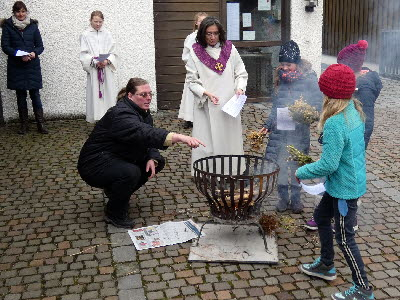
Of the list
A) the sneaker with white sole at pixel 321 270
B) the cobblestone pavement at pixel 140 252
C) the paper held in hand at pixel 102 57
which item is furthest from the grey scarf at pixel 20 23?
the sneaker with white sole at pixel 321 270

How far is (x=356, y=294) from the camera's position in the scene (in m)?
3.85

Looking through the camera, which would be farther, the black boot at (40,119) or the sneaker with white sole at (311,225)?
the black boot at (40,119)

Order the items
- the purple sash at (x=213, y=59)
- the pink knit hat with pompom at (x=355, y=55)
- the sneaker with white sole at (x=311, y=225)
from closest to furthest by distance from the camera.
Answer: the pink knit hat with pompom at (x=355, y=55), the sneaker with white sole at (x=311, y=225), the purple sash at (x=213, y=59)

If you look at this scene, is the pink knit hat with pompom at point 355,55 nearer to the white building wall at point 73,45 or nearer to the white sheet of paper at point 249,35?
the white building wall at point 73,45

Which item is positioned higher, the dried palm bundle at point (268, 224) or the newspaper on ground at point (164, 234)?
the dried palm bundle at point (268, 224)

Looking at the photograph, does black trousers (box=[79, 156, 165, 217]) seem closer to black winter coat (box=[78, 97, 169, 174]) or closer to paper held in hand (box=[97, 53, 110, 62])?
black winter coat (box=[78, 97, 169, 174])

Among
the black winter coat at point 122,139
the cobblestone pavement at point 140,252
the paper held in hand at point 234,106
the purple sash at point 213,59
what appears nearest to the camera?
the cobblestone pavement at point 140,252

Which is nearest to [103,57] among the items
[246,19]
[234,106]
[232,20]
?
[232,20]

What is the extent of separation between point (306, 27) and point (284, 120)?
5.96 m

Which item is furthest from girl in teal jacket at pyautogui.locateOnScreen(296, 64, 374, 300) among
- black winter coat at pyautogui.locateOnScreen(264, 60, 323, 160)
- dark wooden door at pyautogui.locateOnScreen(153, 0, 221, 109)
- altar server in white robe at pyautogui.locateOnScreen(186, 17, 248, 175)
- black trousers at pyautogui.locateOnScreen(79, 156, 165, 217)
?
dark wooden door at pyautogui.locateOnScreen(153, 0, 221, 109)

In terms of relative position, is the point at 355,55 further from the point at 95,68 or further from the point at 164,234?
the point at 95,68

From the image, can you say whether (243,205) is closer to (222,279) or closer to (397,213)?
(222,279)

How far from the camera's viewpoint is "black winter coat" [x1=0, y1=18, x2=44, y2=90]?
8430mm

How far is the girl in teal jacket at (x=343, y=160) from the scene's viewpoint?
146 inches
